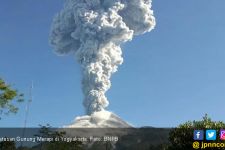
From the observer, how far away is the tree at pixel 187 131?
184 feet

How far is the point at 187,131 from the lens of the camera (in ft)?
185

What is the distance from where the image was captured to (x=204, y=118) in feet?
193

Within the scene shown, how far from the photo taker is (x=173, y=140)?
57.6m

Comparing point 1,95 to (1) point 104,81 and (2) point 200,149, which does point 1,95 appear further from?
(1) point 104,81

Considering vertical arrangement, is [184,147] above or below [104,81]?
below

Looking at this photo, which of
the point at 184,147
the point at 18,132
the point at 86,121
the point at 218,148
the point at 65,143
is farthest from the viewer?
the point at 86,121

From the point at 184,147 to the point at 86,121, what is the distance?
143m

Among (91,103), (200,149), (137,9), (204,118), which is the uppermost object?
(137,9)

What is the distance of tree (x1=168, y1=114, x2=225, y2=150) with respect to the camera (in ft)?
184

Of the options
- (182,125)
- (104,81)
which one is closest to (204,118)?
(182,125)

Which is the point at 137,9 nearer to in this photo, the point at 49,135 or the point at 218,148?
the point at 49,135

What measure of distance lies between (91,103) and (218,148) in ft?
342

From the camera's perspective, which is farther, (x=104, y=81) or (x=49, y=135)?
(x=104, y=81)

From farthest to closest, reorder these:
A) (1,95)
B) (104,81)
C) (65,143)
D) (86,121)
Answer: (86,121) → (104,81) → (65,143) → (1,95)
